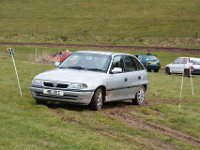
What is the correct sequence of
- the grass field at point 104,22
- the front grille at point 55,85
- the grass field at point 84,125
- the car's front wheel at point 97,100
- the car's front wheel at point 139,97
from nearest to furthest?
the grass field at point 84,125 → the front grille at point 55,85 → the car's front wheel at point 97,100 → the car's front wheel at point 139,97 → the grass field at point 104,22

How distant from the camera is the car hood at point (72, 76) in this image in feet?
44.6

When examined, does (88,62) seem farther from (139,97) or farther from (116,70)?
(139,97)

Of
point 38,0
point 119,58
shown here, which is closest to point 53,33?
point 38,0

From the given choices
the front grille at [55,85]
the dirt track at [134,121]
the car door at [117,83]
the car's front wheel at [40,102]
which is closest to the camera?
the dirt track at [134,121]

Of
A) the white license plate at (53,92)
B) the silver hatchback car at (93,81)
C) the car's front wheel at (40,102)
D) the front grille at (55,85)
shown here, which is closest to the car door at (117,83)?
the silver hatchback car at (93,81)

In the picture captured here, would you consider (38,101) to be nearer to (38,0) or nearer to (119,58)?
(119,58)

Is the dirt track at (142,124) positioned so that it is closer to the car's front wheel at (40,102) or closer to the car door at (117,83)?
the car door at (117,83)

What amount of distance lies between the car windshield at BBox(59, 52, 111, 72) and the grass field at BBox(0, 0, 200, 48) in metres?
44.2

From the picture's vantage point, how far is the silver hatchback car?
1347 centimetres

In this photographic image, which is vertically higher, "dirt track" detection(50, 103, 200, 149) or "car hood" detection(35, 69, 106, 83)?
"car hood" detection(35, 69, 106, 83)

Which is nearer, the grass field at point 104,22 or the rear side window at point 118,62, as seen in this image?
the rear side window at point 118,62

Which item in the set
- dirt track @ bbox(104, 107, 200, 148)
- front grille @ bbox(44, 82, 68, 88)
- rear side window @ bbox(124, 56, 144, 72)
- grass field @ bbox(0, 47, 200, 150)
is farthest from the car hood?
rear side window @ bbox(124, 56, 144, 72)

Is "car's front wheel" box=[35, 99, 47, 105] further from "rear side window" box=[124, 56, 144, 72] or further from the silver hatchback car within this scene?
"rear side window" box=[124, 56, 144, 72]

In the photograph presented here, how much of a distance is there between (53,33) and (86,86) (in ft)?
198
